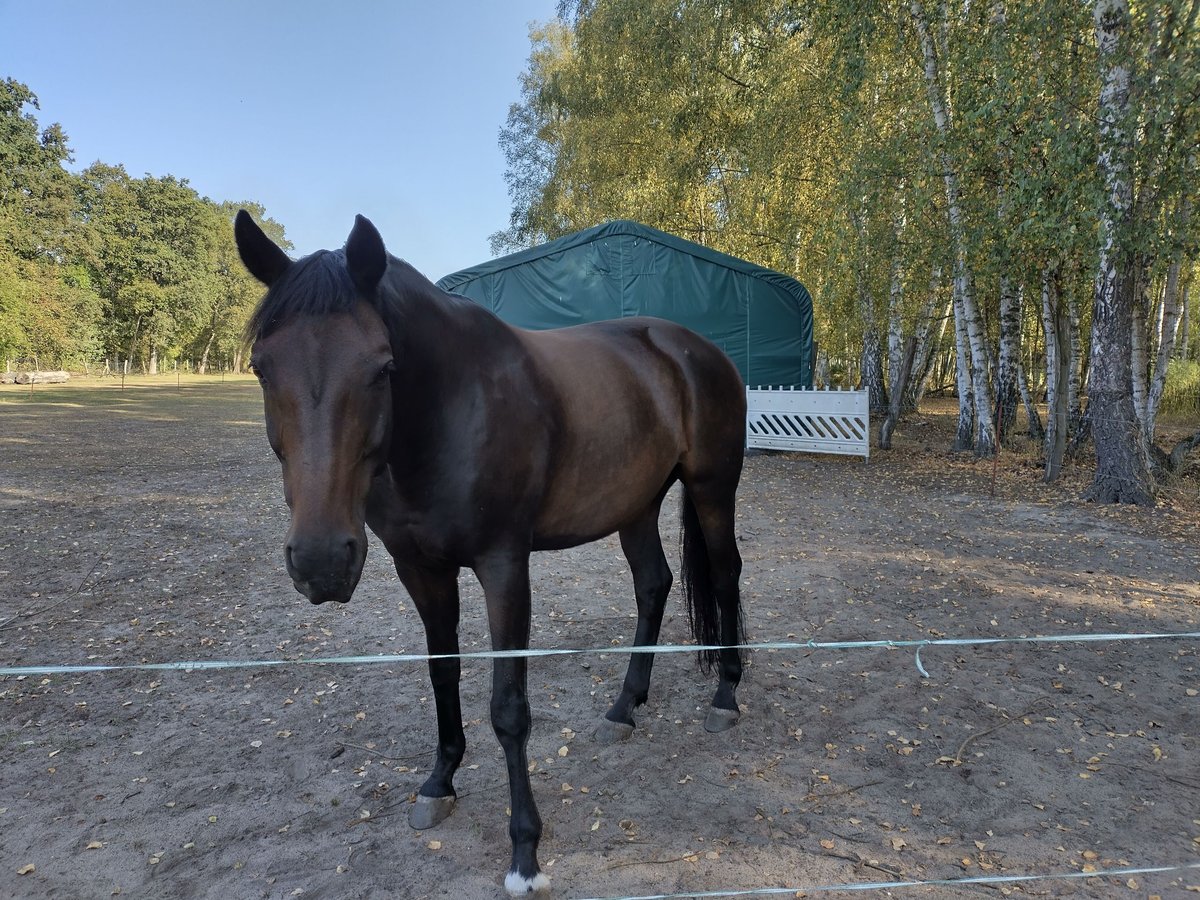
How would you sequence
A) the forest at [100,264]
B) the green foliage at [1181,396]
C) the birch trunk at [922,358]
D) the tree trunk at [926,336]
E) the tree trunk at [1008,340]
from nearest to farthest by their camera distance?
the tree trunk at [1008,340] → the tree trunk at [926,336] → the birch trunk at [922,358] → the green foliage at [1181,396] → the forest at [100,264]

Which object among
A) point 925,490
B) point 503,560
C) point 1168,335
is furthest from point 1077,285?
point 503,560

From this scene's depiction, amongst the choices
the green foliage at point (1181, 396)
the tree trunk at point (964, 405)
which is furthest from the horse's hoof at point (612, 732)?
the green foliage at point (1181, 396)

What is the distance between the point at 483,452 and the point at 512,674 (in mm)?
797

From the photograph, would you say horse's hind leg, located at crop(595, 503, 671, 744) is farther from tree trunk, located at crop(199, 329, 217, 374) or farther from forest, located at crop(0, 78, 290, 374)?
tree trunk, located at crop(199, 329, 217, 374)

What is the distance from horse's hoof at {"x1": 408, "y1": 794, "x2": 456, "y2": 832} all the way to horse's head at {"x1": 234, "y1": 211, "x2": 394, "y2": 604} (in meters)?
1.36

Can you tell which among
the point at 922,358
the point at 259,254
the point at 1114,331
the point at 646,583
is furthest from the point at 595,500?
the point at 922,358

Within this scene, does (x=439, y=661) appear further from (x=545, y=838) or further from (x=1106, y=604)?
(x=1106, y=604)

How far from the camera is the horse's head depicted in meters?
1.68

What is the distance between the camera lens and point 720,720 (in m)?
3.31

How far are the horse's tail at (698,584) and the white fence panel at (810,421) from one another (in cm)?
896

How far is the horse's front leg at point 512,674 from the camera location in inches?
92.9

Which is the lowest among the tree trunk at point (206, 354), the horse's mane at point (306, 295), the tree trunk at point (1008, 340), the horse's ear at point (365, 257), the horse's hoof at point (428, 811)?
the horse's hoof at point (428, 811)

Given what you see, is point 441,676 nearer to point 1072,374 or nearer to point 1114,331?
point 1114,331

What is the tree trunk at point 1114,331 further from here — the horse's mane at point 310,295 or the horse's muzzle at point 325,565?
the horse's muzzle at point 325,565
